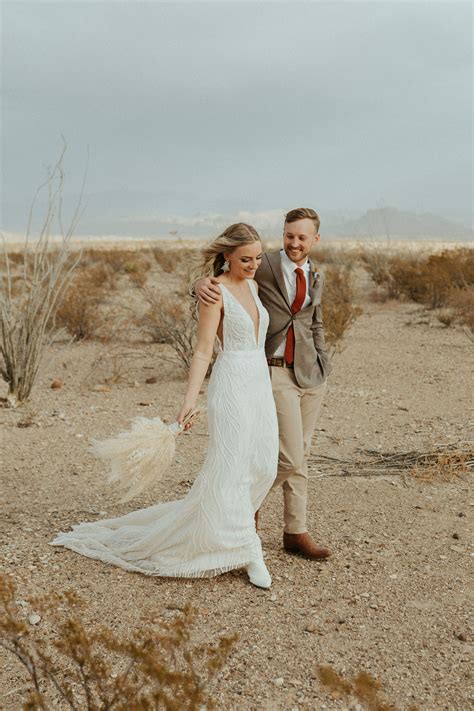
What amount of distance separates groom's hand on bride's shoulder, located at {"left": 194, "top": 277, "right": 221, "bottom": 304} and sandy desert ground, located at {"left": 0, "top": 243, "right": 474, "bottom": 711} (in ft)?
4.83

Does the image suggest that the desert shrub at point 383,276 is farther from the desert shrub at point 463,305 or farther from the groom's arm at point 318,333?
the groom's arm at point 318,333

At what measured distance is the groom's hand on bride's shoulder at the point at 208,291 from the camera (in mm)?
3762

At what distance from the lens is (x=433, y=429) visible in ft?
23.5

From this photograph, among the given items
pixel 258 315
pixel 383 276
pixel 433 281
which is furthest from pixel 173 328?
pixel 383 276

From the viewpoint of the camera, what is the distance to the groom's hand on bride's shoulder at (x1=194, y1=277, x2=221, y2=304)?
3.76m

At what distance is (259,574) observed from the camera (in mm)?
3926

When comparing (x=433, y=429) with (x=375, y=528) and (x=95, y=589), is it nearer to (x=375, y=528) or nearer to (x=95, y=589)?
(x=375, y=528)

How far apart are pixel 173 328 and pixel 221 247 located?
228 inches

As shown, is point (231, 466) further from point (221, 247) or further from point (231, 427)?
point (221, 247)

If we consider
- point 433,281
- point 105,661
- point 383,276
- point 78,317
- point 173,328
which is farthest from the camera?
point 383,276

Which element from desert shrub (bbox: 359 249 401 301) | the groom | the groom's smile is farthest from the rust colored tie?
desert shrub (bbox: 359 249 401 301)

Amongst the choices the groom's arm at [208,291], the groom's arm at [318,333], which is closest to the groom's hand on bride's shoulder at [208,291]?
the groom's arm at [208,291]

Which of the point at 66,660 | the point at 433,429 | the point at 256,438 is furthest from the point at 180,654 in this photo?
the point at 433,429

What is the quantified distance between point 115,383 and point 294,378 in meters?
5.49
